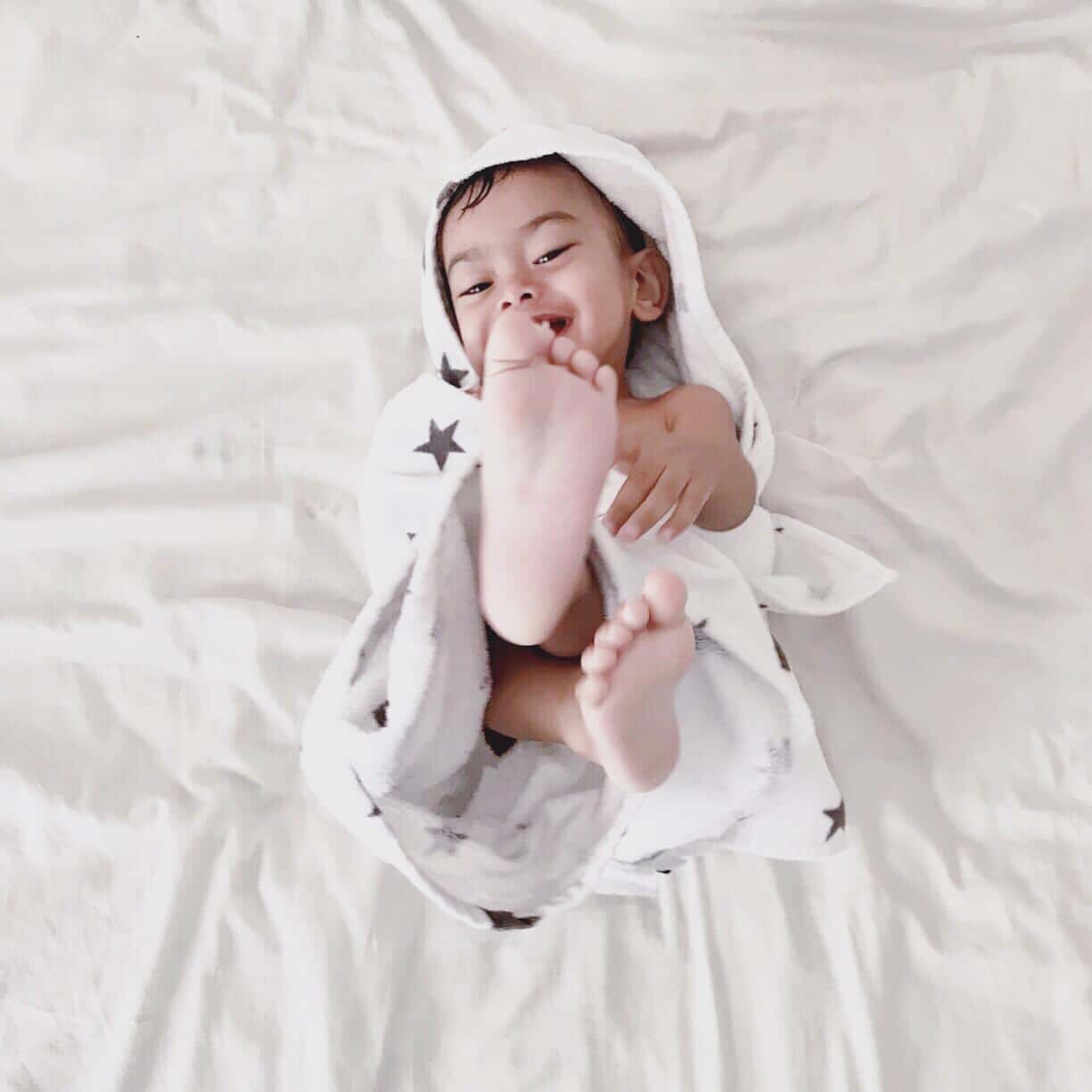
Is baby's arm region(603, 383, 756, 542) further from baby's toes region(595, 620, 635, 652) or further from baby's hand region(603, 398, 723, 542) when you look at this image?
baby's toes region(595, 620, 635, 652)

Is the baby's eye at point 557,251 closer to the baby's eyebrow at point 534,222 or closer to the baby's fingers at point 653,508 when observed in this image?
the baby's eyebrow at point 534,222

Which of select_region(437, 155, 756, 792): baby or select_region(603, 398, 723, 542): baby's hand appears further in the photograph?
select_region(603, 398, 723, 542): baby's hand

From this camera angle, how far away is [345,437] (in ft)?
2.95

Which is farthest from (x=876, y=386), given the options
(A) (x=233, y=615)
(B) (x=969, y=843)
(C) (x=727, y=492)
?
(A) (x=233, y=615)

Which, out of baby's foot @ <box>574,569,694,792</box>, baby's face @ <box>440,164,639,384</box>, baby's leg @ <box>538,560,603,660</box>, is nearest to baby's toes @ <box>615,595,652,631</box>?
baby's foot @ <box>574,569,694,792</box>

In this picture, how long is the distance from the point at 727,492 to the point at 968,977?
36cm

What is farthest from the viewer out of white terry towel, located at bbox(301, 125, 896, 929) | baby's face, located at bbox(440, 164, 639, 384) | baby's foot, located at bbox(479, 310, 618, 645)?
baby's face, located at bbox(440, 164, 639, 384)

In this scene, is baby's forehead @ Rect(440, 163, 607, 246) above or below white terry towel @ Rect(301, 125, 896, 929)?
above

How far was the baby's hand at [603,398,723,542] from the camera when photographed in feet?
2.20

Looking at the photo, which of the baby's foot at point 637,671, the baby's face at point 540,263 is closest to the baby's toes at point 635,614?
the baby's foot at point 637,671

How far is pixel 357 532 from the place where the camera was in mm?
873

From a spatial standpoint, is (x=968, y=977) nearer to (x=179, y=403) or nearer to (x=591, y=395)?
(x=591, y=395)

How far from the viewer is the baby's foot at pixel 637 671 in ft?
1.79

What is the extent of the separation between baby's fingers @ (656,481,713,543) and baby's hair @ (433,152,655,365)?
0.23m
